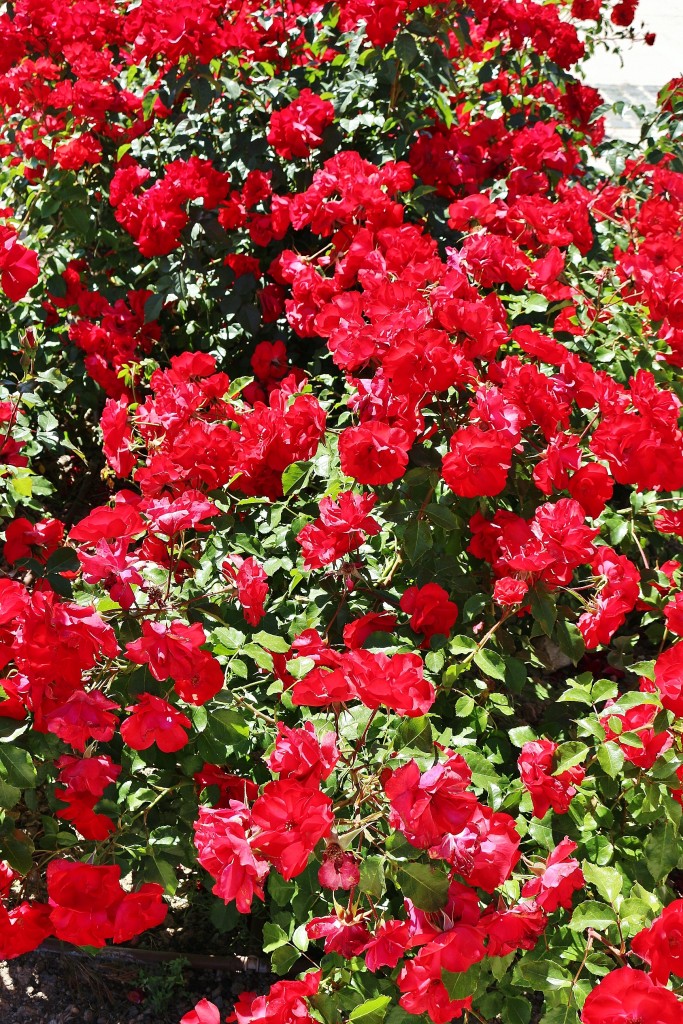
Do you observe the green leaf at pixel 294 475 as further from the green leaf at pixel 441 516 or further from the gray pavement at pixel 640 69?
the gray pavement at pixel 640 69

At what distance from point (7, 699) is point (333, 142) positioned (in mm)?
2031

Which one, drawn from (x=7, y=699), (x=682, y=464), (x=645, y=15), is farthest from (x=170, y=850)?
(x=645, y=15)

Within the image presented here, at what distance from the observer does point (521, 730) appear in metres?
1.63

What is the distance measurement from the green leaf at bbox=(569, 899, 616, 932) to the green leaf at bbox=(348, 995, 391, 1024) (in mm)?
293

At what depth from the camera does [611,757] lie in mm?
1411

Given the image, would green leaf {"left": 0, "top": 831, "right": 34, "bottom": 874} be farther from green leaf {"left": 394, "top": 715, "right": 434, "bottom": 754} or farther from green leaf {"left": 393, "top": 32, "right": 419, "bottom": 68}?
green leaf {"left": 393, "top": 32, "right": 419, "bottom": 68}

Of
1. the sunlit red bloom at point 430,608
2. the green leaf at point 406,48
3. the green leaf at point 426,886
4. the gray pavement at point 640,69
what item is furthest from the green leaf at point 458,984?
the gray pavement at point 640,69

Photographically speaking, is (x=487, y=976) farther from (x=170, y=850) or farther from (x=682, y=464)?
(x=682, y=464)

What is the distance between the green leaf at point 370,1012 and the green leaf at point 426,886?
217 mm

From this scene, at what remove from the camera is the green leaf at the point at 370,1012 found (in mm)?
1230

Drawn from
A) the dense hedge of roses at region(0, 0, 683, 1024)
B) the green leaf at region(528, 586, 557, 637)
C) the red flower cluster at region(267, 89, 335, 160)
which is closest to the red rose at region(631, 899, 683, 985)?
the dense hedge of roses at region(0, 0, 683, 1024)

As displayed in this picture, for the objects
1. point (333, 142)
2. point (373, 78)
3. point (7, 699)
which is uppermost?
point (373, 78)

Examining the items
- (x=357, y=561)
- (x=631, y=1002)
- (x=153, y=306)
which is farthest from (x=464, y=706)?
(x=153, y=306)

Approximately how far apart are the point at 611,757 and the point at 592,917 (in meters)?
0.23
